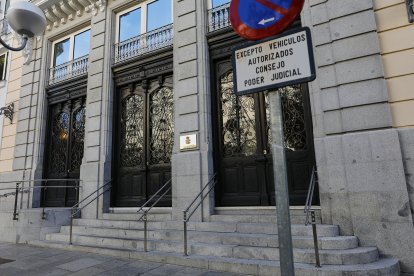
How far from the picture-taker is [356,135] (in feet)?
19.2

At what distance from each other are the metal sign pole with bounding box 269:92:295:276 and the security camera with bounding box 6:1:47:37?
4438mm

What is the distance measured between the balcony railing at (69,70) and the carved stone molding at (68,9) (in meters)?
1.74

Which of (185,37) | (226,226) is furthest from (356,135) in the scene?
(185,37)

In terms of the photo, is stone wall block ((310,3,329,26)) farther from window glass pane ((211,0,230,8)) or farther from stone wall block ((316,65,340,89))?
window glass pane ((211,0,230,8))

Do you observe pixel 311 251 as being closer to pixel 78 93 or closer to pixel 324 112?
pixel 324 112

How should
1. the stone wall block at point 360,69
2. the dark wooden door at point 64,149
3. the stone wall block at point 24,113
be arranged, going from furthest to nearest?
1. the stone wall block at point 24,113
2. the dark wooden door at point 64,149
3. the stone wall block at point 360,69

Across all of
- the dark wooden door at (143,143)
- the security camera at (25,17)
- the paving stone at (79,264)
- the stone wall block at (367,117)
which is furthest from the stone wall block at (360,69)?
the paving stone at (79,264)

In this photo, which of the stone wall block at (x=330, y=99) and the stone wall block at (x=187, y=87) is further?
the stone wall block at (x=187, y=87)

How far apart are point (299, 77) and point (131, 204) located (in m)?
8.23

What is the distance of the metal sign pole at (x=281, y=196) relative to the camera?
6.81ft

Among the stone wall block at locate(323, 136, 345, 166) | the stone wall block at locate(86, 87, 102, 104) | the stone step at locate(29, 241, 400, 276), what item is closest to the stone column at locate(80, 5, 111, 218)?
the stone wall block at locate(86, 87, 102, 104)

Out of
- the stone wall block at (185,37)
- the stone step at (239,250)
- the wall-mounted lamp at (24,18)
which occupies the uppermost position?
the stone wall block at (185,37)

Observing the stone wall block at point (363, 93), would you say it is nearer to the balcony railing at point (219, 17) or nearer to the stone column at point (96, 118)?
the balcony railing at point (219, 17)

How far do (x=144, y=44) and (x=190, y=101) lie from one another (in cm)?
323
